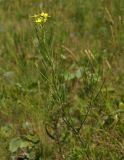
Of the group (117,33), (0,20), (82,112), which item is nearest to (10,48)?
(0,20)

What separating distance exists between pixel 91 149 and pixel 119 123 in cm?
27

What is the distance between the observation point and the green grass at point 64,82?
87.3 inches

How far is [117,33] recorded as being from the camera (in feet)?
10.4

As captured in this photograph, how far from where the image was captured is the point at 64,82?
8.45 ft

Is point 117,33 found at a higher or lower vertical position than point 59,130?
higher

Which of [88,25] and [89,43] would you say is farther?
[88,25]

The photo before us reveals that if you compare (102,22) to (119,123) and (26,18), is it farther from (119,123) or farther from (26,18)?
(119,123)

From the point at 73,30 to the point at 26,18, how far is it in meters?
0.42

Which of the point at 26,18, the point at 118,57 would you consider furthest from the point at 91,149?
the point at 26,18

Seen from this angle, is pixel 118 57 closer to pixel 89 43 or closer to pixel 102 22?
pixel 89 43

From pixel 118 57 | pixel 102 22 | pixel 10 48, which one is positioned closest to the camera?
pixel 118 57

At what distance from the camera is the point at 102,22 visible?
11.9 feet

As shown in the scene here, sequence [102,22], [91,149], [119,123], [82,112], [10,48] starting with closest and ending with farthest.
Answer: [91,149], [119,123], [82,112], [10,48], [102,22]

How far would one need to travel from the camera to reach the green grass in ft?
7.28
